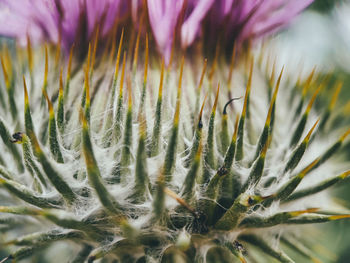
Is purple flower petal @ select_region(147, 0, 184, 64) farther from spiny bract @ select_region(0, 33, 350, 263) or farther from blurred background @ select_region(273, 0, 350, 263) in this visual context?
blurred background @ select_region(273, 0, 350, 263)

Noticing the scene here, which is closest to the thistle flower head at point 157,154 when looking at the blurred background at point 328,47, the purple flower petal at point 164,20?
the purple flower petal at point 164,20

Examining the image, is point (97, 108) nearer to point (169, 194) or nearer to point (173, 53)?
point (173, 53)

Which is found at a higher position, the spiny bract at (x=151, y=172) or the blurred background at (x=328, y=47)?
the blurred background at (x=328, y=47)

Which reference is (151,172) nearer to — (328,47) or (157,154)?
(157,154)

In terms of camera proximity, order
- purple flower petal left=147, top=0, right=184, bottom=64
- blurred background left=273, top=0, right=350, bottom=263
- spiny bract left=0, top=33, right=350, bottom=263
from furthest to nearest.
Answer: blurred background left=273, top=0, right=350, bottom=263
purple flower petal left=147, top=0, right=184, bottom=64
spiny bract left=0, top=33, right=350, bottom=263

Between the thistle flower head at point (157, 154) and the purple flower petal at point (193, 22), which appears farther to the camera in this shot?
the purple flower petal at point (193, 22)

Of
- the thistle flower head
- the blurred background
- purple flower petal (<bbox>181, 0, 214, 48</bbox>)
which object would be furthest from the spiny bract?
the blurred background

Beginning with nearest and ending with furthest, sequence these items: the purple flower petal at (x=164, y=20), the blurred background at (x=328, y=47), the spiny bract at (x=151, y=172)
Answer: the spiny bract at (x=151, y=172) → the purple flower petal at (x=164, y=20) → the blurred background at (x=328, y=47)

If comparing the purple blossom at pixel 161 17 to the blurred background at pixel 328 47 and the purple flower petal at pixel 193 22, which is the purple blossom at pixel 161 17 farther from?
the blurred background at pixel 328 47
